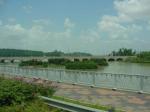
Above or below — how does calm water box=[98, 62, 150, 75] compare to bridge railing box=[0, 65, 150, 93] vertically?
below

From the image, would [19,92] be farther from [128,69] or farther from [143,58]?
[143,58]

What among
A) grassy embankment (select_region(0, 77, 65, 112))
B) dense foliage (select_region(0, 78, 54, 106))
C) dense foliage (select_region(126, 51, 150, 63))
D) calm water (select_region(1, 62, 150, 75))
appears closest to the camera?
grassy embankment (select_region(0, 77, 65, 112))

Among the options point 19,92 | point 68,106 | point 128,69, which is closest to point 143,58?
point 128,69

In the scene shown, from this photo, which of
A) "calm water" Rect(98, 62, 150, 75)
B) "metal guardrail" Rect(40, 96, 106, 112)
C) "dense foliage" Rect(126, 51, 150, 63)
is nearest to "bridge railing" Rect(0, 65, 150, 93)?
"metal guardrail" Rect(40, 96, 106, 112)

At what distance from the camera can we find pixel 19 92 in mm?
9664

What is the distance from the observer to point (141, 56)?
4011 inches

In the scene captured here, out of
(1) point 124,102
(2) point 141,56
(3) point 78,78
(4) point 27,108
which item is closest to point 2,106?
(4) point 27,108

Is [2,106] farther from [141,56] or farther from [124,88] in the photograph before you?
[141,56]

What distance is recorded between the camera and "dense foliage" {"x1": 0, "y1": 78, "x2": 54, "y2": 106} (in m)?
9.41

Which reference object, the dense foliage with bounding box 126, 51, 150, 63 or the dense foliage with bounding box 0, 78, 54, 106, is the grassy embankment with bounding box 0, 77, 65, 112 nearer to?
the dense foliage with bounding box 0, 78, 54, 106

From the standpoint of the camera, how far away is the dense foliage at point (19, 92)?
9414 mm

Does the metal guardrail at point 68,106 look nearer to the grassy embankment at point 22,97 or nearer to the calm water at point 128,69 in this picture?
the grassy embankment at point 22,97

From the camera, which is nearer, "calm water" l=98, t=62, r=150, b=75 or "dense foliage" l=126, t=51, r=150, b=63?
"calm water" l=98, t=62, r=150, b=75

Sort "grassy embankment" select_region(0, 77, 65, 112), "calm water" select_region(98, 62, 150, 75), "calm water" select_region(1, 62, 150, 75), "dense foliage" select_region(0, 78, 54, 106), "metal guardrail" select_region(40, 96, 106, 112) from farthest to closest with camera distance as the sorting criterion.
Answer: "calm water" select_region(98, 62, 150, 75) → "calm water" select_region(1, 62, 150, 75) → "dense foliage" select_region(0, 78, 54, 106) → "grassy embankment" select_region(0, 77, 65, 112) → "metal guardrail" select_region(40, 96, 106, 112)
